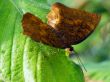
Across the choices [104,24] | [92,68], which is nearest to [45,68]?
[92,68]

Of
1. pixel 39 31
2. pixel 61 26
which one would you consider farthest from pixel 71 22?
pixel 39 31

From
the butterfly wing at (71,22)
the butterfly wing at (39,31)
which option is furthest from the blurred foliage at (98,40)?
the butterfly wing at (39,31)

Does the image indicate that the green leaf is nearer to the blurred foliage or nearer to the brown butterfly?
the brown butterfly

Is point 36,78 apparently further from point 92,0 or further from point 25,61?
point 92,0

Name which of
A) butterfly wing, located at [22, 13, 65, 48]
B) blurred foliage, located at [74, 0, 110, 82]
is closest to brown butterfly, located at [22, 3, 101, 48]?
butterfly wing, located at [22, 13, 65, 48]

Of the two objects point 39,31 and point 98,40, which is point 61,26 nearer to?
point 39,31

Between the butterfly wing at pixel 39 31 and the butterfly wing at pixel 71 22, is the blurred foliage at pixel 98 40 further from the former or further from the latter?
the butterfly wing at pixel 39 31
